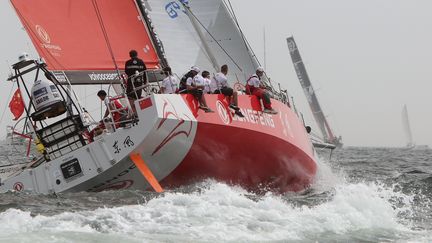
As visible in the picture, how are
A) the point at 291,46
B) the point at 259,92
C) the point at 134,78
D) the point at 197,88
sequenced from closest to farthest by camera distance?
the point at 197,88
the point at 134,78
the point at 259,92
the point at 291,46

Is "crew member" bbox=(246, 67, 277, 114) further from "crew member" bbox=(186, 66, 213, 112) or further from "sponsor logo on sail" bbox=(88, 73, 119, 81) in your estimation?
"sponsor logo on sail" bbox=(88, 73, 119, 81)

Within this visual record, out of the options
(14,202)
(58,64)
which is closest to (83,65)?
(58,64)

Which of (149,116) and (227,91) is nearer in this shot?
(149,116)

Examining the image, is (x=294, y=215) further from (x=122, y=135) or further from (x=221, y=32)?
(x=221, y=32)

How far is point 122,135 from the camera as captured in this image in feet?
25.8

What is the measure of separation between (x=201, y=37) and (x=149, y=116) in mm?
5366

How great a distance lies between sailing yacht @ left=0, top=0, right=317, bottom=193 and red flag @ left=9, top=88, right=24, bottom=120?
0.49 ft

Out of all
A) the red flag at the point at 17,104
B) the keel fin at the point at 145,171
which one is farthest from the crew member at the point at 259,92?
the red flag at the point at 17,104

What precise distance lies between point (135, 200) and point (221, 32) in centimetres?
642

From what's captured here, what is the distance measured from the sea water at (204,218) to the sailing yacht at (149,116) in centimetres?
37

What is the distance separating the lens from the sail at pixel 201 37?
12461mm

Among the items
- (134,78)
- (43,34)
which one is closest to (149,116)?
(134,78)

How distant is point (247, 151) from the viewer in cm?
924

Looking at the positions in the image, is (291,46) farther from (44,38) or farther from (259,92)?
(44,38)
